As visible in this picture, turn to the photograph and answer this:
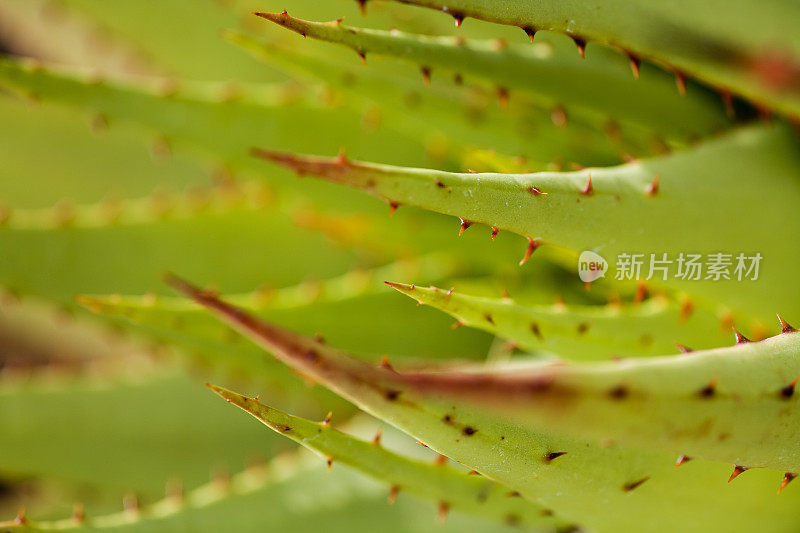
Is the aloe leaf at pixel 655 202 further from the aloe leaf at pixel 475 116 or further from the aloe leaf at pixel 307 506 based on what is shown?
the aloe leaf at pixel 307 506

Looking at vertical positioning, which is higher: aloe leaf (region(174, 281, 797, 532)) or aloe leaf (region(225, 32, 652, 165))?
aloe leaf (region(225, 32, 652, 165))

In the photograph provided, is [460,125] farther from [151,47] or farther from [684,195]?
[151,47]

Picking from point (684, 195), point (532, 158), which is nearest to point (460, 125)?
point (532, 158)

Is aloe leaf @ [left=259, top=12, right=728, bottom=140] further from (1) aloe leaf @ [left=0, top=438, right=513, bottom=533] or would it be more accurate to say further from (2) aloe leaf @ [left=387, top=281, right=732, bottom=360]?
(1) aloe leaf @ [left=0, top=438, right=513, bottom=533]

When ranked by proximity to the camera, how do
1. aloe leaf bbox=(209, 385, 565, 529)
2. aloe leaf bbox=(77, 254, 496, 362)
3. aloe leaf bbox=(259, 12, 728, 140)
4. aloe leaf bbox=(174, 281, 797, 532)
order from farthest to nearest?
aloe leaf bbox=(77, 254, 496, 362)
aloe leaf bbox=(259, 12, 728, 140)
aloe leaf bbox=(209, 385, 565, 529)
aloe leaf bbox=(174, 281, 797, 532)

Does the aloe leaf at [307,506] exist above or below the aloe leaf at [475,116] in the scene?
below

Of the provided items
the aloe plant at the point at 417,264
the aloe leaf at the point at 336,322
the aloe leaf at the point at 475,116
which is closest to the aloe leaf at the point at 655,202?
the aloe plant at the point at 417,264

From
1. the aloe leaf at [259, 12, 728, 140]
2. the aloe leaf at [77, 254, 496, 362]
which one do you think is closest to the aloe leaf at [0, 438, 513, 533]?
the aloe leaf at [77, 254, 496, 362]
